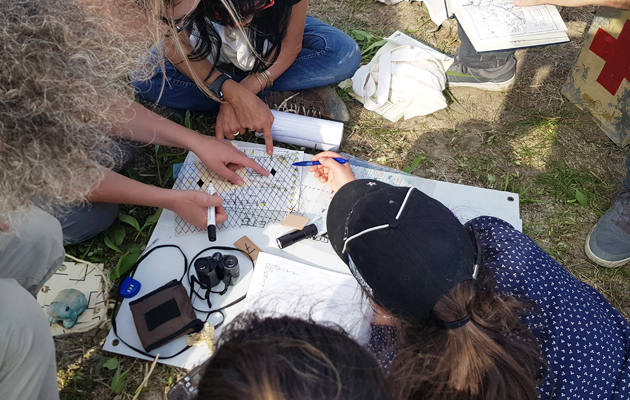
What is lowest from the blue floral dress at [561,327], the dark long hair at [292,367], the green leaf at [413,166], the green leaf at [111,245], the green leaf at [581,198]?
the green leaf at [111,245]

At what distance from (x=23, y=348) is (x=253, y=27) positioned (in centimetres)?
130

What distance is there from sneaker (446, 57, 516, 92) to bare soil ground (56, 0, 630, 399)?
4 cm

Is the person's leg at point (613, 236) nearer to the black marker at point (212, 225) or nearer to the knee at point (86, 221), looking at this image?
the black marker at point (212, 225)

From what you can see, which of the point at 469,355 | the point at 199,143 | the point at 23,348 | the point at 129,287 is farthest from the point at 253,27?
the point at 469,355

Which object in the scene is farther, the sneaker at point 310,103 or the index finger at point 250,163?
the sneaker at point 310,103

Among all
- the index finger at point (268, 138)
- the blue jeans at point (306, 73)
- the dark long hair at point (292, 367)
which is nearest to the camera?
the dark long hair at point (292, 367)

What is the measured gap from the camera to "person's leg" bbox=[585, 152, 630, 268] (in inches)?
68.6

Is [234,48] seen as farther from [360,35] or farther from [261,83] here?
[360,35]

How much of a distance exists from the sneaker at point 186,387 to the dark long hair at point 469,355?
0.61 m

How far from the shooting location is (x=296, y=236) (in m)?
1.58

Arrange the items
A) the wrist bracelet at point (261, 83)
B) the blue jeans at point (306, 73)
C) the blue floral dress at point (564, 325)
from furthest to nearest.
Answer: the blue jeans at point (306, 73)
the wrist bracelet at point (261, 83)
the blue floral dress at point (564, 325)

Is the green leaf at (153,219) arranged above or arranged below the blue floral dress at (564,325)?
below

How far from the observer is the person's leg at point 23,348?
1027 mm

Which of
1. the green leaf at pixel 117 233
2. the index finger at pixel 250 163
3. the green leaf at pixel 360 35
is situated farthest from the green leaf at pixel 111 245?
the green leaf at pixel 360 35
